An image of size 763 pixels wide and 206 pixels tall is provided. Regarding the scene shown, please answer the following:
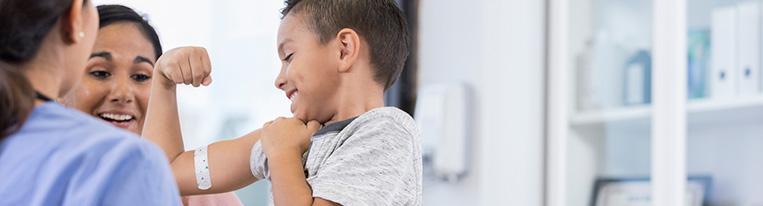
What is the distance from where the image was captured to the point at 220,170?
1.54m

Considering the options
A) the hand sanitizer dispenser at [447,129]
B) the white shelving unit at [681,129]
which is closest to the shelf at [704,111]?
the white shelving unit at [681,129]

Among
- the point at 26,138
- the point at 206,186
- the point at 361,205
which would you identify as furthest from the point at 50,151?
the point at 206,186

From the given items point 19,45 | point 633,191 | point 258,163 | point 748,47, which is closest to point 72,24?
point 19,45

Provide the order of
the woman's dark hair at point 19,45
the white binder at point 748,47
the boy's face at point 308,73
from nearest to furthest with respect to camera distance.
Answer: the woman's dark hair at point 19,45, the boy's face at point 308,73, the white binder at point 748,47

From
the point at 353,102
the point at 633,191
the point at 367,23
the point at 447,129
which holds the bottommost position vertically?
the point at 633,191

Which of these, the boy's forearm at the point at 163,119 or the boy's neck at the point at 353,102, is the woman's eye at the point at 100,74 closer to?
the boy's forearm at the point at 163,119

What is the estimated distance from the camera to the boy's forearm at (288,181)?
1355 mm

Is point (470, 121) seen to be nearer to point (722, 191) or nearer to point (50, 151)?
point (722, 191)

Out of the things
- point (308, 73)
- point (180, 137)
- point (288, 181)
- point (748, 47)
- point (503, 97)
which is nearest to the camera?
point (288, 181)

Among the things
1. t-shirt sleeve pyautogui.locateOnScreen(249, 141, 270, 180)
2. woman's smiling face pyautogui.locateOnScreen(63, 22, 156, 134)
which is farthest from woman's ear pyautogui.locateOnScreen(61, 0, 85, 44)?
woman's smiling face pyautogui.locateOnScreen(63, 22, 156, 134)

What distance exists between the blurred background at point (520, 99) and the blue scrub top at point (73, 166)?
2.04m

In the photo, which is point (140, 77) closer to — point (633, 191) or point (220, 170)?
point (220, 170)

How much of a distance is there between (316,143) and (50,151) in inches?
19.5

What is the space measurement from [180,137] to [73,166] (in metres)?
0.61
